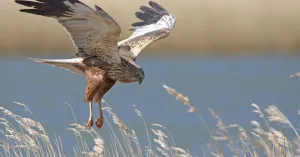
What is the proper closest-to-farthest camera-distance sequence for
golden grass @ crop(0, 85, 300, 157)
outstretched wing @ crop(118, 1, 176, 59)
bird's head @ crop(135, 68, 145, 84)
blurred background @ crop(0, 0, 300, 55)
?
golden grass @ crop(0, 85, 300, 157), bird's head @ crop(135, 68, 145, 84), outstretched wing @ crop(118, 1, 176, 59), blurred background @ crop(0, 0, 300, 55)

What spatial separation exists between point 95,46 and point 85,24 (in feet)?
0.52

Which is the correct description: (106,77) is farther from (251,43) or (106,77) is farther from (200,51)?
(251,43)

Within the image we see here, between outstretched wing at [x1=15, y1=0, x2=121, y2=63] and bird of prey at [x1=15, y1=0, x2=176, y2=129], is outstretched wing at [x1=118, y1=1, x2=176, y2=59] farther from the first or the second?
outstretched wing at [x1=15, y1=0, x2=121, y2=63]

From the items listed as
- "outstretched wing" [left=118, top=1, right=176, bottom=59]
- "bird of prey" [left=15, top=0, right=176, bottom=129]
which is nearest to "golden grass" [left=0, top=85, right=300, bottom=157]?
"bird of prey" [left=15, top=0, right=176, bottom=129]

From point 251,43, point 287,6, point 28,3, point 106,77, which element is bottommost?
point 251,43

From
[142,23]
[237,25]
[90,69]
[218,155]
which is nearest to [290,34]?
[237,25]

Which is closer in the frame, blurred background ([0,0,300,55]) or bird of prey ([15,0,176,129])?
bird of prey ([15,0,176,129])

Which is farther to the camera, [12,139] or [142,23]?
[142,23]

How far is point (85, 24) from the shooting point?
154 inches

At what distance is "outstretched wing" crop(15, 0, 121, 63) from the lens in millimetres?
3801

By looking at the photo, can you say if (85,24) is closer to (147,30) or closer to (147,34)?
(147,34)

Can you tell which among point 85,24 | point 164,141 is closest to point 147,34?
point 85,24

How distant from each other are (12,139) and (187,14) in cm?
462

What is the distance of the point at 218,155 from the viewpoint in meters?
3.46
